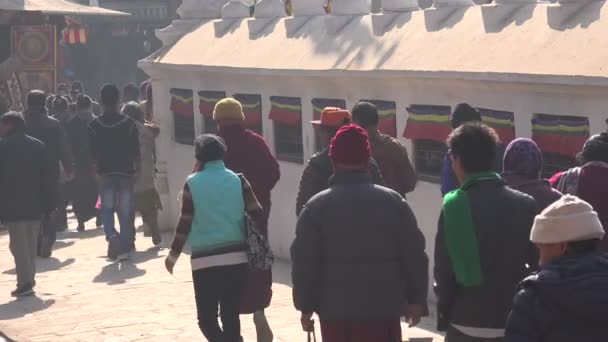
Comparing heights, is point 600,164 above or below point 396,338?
above

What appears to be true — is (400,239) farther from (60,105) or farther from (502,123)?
(60,105)

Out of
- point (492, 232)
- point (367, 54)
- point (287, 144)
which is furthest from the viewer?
point (287, 144)

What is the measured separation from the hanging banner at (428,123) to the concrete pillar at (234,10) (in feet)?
18.5

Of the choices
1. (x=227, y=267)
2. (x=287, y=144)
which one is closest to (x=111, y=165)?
(x=287, y=144)

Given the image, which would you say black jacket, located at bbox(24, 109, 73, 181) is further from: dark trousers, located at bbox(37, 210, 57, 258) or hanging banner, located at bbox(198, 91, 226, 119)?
hanging banner, located at bbox(198, 91, 226, 119)

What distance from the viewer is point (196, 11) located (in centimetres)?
1792

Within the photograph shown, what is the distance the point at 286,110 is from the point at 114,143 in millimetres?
1732

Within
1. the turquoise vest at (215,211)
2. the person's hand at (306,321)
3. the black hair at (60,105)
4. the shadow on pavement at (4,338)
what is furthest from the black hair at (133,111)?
the person's hand at (306,321)

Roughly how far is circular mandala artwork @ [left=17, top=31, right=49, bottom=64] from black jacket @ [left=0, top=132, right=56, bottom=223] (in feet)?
38.6

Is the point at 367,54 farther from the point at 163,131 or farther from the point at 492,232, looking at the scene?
the point at 492,232

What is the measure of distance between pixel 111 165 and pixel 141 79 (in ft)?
81.5

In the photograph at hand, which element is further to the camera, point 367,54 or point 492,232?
point 367,54

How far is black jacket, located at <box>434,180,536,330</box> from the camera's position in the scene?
242 inches

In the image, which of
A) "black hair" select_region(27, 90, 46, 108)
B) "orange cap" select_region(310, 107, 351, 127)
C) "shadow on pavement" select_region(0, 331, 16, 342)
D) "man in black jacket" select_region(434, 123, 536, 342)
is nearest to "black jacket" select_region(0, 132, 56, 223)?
"shadow on pavement" select_region(0, 331, 16, 342)
